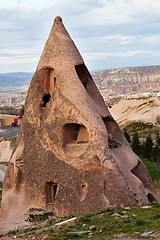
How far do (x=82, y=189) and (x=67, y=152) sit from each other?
1535mm

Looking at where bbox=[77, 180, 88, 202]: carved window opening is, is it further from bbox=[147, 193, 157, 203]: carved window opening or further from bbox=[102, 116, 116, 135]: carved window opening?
bbox=[102, 116, 116, 135]: carved window opening

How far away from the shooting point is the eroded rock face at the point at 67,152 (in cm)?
1158

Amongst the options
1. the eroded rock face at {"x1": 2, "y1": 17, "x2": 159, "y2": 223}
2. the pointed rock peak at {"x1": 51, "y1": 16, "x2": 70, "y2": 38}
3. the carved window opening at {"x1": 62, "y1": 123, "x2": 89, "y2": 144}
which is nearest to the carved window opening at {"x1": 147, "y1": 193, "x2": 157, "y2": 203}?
the eroded rock face at {"x1": 2, "y1": 17, "x2": 159, "y2": 223}

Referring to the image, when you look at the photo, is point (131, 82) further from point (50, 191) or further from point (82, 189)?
point (82, 189)

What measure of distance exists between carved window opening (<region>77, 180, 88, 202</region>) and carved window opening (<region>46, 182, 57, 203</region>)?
1.23m

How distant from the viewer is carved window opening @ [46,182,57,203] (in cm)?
1266

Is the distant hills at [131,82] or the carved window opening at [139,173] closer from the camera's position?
the carved window opening at [139,173]

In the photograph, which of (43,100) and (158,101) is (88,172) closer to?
(43,100)

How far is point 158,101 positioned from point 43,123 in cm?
4708

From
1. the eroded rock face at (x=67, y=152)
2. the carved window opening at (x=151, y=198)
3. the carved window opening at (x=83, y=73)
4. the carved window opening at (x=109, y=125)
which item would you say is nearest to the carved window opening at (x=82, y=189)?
the eroded rock face at (x=67, y=152)

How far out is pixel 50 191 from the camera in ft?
41.8

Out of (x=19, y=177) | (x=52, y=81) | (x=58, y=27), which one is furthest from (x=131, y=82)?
(x=19, y=177)

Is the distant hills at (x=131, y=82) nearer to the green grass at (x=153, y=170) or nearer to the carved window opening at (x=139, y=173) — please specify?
the green grass at (x=153, y=170)

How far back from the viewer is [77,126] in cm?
1493
